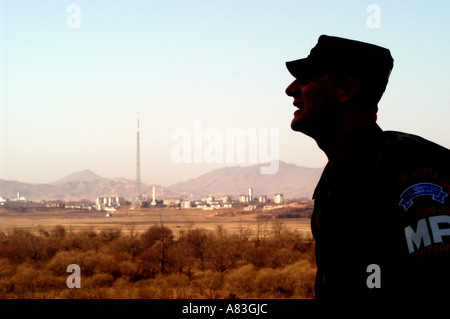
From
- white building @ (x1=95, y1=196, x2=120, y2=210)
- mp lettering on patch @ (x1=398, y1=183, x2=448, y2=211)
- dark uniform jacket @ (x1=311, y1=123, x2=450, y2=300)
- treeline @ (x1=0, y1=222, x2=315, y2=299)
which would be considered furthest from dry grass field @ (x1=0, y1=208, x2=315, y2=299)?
white building @ (x1=95, y1=196, x2=120, y2=210)

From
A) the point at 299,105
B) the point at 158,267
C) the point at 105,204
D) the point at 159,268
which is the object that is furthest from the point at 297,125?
the point at 105,204

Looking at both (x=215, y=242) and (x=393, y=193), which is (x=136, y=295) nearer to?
(x=215, y=242)

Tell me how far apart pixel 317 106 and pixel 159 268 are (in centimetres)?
3618

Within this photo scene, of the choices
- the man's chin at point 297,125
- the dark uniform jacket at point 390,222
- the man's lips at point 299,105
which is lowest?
the dark uniform jacket at point 390,222

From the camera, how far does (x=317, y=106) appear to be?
42.9 inches

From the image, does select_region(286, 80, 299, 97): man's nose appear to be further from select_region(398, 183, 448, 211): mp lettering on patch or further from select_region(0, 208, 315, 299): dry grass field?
select_region(0, 208, 315, 299): dry grass field

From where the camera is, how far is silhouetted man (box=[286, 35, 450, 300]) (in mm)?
818

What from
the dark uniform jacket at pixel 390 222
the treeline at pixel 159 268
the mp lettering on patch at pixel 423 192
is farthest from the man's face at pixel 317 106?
the treeline at pixel 159 268

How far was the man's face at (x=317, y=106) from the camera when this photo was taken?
1081 millimetres

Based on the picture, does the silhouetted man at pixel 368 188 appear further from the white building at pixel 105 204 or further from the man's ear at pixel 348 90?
the white building at pixel 105 204

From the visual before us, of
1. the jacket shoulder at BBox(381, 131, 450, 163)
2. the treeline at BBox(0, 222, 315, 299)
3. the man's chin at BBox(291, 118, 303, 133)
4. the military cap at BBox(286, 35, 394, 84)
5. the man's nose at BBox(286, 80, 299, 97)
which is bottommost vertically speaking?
the treeline at BBox(0, 222, 315, 299)

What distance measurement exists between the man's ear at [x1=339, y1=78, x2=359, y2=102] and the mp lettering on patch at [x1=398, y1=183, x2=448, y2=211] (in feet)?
0.96

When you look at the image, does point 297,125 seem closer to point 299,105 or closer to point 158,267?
point 299,105
